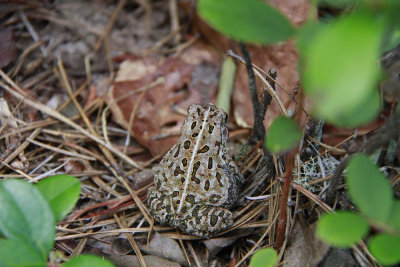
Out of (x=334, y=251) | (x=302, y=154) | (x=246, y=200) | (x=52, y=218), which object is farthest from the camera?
(x=246, y=200)

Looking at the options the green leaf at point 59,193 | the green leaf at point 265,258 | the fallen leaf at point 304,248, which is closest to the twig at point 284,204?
the fallen leaf at point 304,248

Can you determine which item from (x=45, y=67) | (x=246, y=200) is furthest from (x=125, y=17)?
(x=246, y=200)

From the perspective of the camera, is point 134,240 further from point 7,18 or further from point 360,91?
point 7,18

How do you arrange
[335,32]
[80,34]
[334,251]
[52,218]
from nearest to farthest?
[335,32] < [52,218] < [334,251] < [80,34]

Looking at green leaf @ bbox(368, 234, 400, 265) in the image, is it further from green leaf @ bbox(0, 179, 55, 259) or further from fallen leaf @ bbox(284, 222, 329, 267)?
green leaf @ bbox(0, 179, 55, 259)

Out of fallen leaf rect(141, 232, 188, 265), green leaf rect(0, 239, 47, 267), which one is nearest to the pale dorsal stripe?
fallen leaf rect(141, 232, 188, 265)

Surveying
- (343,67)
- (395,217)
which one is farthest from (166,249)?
(343,67)

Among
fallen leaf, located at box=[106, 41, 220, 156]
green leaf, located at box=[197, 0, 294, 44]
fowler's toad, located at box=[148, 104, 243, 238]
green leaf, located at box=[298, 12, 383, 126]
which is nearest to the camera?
green leaf, located at box=[298, 12, 383, 126]
